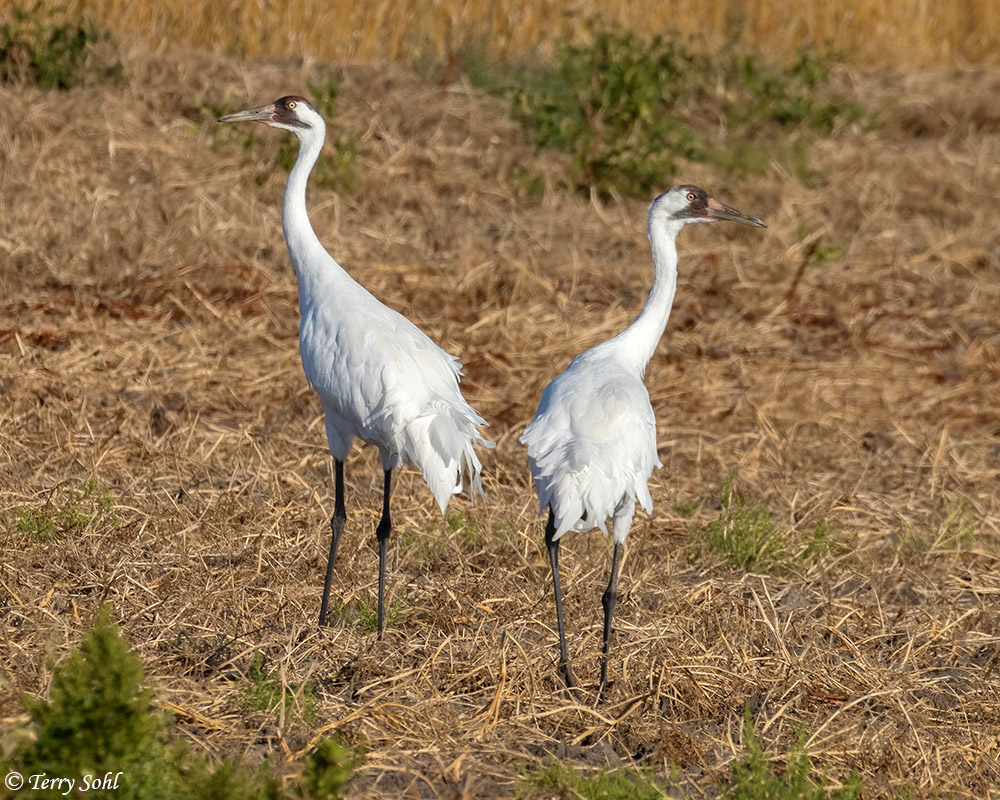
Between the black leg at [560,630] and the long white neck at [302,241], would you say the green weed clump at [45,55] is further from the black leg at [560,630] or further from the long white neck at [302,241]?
the black leg at [560,630]

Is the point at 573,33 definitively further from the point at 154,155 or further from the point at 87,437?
the point at 87,437

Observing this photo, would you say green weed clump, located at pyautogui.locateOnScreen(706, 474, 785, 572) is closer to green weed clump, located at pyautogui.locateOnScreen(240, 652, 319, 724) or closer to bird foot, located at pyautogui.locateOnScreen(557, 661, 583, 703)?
bird foot, located at pyautogui.locateOnScreen(557, 661, 583, 703)

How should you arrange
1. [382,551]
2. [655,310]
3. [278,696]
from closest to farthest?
1. [278,696]
2. [382,551]
3. [655,310]

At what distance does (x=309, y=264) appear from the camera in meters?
4.98

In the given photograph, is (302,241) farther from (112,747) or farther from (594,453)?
(112,747)

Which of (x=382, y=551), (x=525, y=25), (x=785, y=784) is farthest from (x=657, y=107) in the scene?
(x=785, y=784)

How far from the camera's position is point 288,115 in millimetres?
5406

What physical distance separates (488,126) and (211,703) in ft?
Result: 22.9

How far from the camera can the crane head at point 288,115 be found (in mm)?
5375

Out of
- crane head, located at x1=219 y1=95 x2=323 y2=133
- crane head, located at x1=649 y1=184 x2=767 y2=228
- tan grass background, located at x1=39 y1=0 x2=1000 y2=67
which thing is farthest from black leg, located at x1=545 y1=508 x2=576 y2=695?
tan grass background, located at x1=39 y1=0 x2=1000 y2=67

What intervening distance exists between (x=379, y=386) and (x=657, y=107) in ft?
20.2
